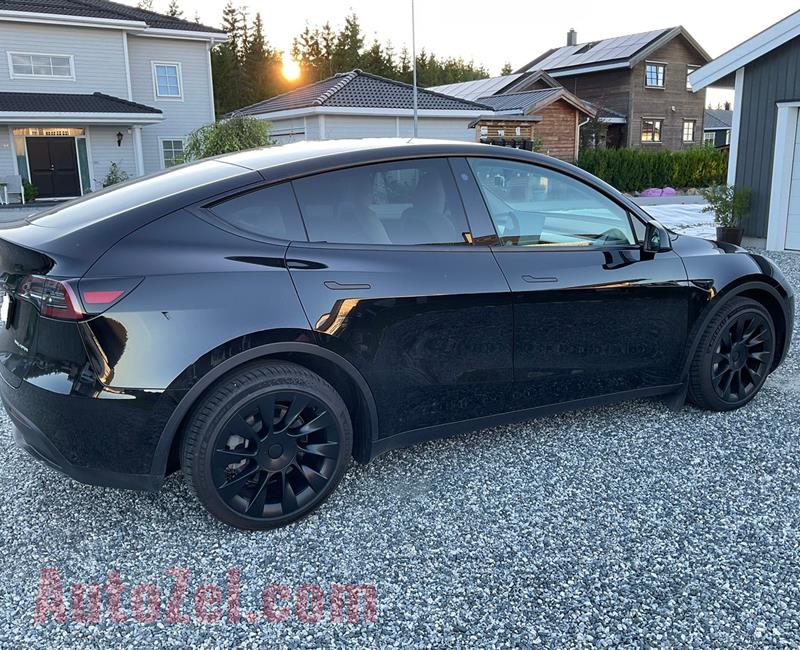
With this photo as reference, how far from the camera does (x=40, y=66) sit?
2284 cm

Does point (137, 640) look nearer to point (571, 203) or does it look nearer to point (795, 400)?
point (571, 203)

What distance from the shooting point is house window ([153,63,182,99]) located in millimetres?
25328

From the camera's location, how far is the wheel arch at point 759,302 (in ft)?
13.5

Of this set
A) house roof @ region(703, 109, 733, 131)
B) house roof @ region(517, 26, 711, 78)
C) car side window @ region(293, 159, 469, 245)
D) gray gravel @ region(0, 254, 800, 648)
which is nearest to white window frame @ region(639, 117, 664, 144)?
house roof @ region(517, 26, 711, 78)

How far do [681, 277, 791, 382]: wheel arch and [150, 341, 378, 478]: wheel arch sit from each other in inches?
79.5

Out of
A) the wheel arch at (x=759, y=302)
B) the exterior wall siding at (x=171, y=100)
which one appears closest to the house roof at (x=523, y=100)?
the exterior wall siding at (x=171, y=100)

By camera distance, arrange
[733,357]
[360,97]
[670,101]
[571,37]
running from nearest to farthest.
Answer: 1. [733,357]
2. [360,97]
3. [670,101]
4. [571,37]

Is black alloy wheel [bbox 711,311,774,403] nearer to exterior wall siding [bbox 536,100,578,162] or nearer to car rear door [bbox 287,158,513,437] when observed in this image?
car rear door [bbox 287,158,513,437]

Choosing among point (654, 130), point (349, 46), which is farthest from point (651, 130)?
point (349, 46)

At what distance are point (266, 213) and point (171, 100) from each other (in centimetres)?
2489

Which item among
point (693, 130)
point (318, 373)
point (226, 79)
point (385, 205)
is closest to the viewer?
point (318, 373)

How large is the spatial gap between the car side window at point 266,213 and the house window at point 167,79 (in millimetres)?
24858

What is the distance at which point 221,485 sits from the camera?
2920 mm

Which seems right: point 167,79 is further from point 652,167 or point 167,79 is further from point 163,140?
point 652,167
